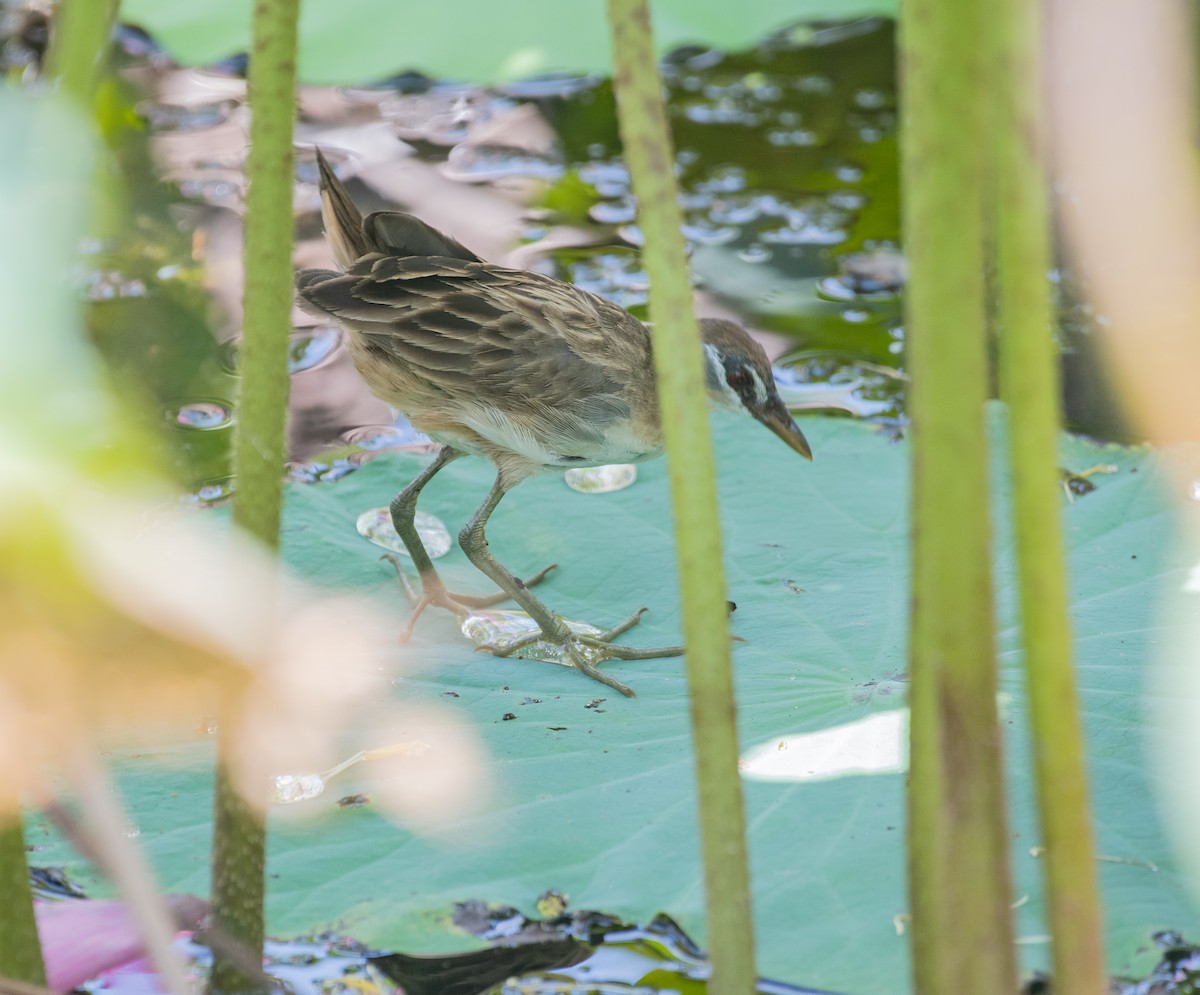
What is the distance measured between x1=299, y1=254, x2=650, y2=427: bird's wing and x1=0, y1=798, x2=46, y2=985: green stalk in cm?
209

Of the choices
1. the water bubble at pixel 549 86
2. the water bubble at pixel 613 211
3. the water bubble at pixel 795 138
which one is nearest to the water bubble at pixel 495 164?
the water bubble at pixel 613 211

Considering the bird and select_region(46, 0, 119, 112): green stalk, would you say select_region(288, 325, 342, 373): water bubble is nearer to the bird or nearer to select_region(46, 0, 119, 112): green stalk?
the bird

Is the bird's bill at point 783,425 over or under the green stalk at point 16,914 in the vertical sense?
over

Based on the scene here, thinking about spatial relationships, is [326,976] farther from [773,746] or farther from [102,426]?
[102,426]

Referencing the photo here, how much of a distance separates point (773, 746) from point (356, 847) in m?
0.74

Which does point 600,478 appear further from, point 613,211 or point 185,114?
point 185,114

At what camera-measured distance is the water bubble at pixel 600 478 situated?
12.5 ft

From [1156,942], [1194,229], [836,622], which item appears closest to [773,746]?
[836,622]

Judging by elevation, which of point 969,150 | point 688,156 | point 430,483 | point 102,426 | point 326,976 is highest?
point 688,156

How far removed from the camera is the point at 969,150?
1233 millimetres

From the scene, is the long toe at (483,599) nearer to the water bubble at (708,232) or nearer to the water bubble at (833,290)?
the water bubble at (833,290)

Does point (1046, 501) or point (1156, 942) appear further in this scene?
point (1156, 942)

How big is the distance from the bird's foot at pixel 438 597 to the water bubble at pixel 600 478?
37 cm

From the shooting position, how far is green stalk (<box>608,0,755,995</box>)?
1.40 meters
